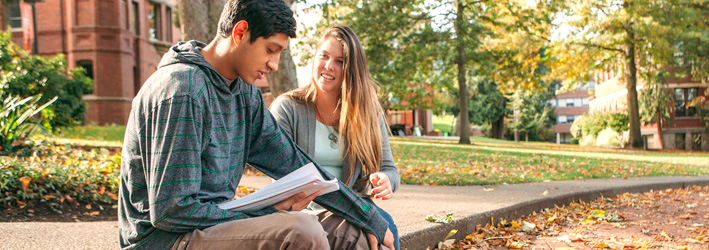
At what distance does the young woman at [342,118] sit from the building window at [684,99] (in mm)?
33119

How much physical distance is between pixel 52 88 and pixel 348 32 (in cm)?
1139

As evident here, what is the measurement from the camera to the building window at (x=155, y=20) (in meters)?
29.5

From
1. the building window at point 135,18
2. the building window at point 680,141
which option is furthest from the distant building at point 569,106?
the building window at point 135,18

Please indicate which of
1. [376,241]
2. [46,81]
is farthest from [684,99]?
[376,241]

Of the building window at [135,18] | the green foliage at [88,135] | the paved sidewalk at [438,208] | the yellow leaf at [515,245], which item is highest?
the building window at [135,18]

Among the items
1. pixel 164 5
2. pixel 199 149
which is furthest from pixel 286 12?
pixel 164 5

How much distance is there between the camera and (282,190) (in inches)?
83.1

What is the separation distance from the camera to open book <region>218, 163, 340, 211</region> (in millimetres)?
2045

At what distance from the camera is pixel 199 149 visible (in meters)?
1.84

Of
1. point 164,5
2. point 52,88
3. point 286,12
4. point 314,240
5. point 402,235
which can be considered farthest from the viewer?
point 164,5

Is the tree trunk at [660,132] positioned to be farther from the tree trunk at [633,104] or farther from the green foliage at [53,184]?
the green foliage at [53,184]

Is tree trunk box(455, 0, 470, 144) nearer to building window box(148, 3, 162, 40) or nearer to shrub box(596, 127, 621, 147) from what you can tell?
shrub box(596, 127, 621, 147)

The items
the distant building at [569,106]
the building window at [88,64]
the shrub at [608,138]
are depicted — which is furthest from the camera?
the distant building at [569,106]

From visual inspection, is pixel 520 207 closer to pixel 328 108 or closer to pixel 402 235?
pixel 402 235
